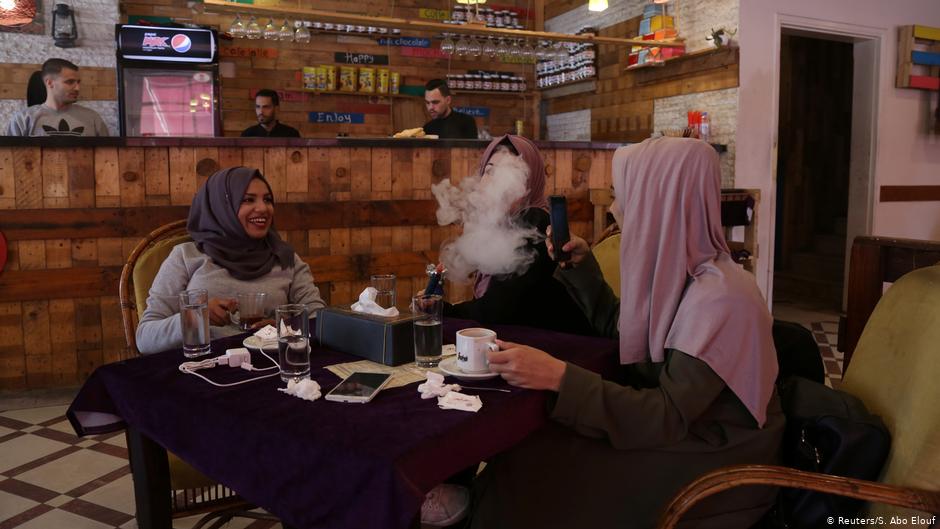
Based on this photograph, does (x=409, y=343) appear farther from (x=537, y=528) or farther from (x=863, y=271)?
(x=863, y=271)

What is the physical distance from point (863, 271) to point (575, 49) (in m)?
5.78

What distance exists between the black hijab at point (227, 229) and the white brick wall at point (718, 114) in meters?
4.30

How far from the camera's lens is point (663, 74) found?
20.7 feet

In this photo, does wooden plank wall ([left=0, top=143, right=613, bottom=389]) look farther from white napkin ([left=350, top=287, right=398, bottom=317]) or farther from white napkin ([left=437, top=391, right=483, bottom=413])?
white napkin ([left=437, top=391, right=483, bottom=413])

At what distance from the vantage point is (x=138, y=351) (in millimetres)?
2154

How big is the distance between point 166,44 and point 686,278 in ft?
16.9

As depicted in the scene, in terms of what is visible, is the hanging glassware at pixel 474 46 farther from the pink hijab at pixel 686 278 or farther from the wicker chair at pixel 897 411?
the wicker chair at pixel 897 411

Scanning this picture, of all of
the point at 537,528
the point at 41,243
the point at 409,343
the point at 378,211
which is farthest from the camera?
the point at 378,211

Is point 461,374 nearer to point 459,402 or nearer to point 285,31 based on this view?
point 459,402

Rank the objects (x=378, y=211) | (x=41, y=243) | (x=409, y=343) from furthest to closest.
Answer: (x=378, y=211) → (x=41, y=243) → (x=409, y=343)

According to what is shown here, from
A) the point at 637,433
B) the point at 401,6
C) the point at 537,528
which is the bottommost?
the point at 537,528

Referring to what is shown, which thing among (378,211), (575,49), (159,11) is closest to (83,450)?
(378,211)

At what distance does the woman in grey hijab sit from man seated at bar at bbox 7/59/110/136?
279 cm

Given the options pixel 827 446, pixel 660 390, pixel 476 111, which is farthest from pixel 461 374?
pixel 476 111
